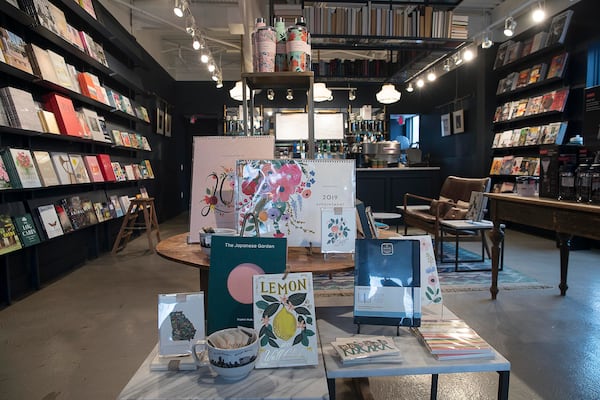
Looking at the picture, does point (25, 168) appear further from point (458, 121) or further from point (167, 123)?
point (458, 121)

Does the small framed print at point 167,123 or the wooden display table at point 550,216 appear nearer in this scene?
the wooden display table at point 550,216

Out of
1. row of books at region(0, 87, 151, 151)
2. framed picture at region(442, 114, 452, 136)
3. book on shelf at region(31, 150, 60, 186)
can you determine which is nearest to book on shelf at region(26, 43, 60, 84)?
row of books at region(0, 87, 151, 151)

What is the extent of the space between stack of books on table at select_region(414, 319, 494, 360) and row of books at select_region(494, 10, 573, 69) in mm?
5658

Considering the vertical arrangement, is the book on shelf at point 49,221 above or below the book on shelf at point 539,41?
below

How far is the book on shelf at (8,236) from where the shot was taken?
2.93 metres

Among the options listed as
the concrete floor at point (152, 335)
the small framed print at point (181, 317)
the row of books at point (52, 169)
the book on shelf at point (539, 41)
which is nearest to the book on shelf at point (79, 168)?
the row of books at point (52, 169)

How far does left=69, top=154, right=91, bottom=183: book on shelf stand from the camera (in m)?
Result: 4.07

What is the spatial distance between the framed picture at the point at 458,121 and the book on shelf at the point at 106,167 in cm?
620

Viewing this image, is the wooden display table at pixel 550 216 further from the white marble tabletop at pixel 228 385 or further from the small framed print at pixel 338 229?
the white marble tabletop at pixel 228 385

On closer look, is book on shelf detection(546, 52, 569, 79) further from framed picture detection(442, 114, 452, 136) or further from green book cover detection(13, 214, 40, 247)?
green book cover detection(13, 214, 40, 247)

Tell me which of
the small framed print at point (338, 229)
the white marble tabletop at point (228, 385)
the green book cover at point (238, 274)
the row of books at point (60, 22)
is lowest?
the white marble tabletop at point (228, 385)

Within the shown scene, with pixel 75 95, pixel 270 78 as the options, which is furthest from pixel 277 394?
pixel 75 95

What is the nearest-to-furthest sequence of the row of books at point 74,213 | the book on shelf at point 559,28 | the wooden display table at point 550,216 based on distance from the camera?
the wooden display table at point 550,216 < the row of books at point 74,213 < the book on shelf at point 559,28

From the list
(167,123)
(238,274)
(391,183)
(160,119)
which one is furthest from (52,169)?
(391,183)
